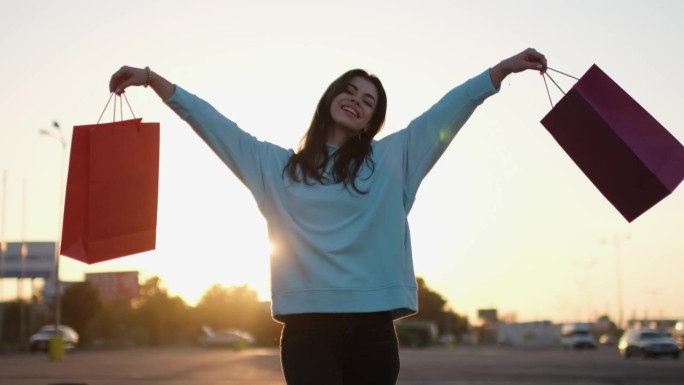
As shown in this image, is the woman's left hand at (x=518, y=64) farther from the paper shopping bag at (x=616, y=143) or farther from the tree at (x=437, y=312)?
the tree at (x=437, y=312)

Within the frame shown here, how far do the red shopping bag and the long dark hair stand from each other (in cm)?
70

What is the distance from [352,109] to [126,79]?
31.2 inches

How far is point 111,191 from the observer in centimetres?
360

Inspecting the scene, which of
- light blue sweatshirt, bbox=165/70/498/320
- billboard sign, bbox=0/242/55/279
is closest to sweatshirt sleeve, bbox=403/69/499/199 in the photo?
light blue sweatshirt, bbox=165/70/498/320

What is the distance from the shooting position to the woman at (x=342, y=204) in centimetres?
290

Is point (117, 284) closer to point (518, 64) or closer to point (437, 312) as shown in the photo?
point (437, 312)

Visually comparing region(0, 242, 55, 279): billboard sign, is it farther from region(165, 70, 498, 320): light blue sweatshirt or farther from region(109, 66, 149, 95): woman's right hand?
region(165, 70, 498, 320): light blue sweatshirt

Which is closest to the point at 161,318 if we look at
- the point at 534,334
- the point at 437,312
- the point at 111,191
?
the point at 437,312

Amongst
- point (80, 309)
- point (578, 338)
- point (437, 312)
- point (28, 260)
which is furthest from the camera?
point (437, 312)

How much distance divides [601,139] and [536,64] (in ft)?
2.18

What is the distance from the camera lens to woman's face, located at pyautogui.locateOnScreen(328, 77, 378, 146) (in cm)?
324

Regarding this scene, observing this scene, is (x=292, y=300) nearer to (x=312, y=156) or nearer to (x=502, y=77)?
(x=312, y=156)

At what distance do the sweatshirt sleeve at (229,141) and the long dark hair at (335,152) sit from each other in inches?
3.8

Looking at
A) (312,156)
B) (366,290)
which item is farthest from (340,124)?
(366,290)
